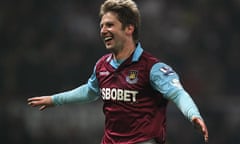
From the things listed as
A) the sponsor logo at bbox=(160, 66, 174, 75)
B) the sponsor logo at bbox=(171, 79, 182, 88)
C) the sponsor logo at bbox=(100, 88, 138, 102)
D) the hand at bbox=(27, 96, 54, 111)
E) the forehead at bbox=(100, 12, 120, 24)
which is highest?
the forehead at bbox=(100, 12, 120, 24)

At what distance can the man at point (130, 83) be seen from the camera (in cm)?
401

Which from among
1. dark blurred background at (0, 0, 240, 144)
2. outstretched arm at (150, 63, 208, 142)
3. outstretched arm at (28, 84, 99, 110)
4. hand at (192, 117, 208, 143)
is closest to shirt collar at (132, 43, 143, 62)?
outstretched arm at (150, 63, 208, 142)

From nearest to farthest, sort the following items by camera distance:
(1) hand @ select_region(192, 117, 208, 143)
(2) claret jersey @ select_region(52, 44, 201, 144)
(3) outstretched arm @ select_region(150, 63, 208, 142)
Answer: (1) hand @ select_region(192, 117, 208, 143)
(3) outstretched arm @ select_region(150, 63, 208, 142)
(2) claret jersey @ select_region(52, 44, 201, 144)

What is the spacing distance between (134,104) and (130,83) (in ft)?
0.34

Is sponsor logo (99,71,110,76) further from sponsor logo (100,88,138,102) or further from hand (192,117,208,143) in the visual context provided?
hand (192,117,208,143)

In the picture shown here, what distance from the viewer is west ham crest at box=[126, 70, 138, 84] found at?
13.2 ft

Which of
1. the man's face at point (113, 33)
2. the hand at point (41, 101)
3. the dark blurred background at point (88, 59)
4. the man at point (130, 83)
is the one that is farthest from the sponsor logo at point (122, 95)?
the dark blurred background at point (88, 59)

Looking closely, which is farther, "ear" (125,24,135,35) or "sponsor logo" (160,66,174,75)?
"ear" (125,24,135,35)

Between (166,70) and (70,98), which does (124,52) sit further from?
(70,98)

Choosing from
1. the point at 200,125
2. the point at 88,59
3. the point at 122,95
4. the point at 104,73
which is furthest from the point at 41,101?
the point at 88,59
